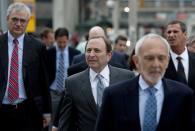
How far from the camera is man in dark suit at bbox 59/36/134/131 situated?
16.0 feet

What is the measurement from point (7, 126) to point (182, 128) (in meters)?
2.83

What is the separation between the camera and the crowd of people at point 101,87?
344 cm

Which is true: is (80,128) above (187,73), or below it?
below

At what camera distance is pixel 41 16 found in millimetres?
68125

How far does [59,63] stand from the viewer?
9016mm

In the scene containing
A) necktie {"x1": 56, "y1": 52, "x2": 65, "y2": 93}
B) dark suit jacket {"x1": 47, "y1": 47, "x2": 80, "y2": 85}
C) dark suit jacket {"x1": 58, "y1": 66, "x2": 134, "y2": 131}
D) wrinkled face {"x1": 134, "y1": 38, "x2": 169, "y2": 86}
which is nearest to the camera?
wrinkled face {"x1": 134, "y1": 38, "x2": 169, "y2": 86}

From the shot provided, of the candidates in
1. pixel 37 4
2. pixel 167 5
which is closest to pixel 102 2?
pixel 37 4

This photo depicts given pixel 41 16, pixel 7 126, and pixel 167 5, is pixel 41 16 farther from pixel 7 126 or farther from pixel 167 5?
pixel 7 126

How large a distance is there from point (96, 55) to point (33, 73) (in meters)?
1.11

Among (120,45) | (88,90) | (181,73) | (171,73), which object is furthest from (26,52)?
(120,45)

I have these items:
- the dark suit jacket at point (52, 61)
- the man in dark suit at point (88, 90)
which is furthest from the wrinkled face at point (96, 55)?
Result: the dark suit jacket at point (52, 61)

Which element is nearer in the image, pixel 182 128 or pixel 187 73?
pixel 182 128

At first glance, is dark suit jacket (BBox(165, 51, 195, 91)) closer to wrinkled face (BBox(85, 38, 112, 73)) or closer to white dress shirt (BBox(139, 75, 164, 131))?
wrinkled face (BBox(85, 38, 112, 73))

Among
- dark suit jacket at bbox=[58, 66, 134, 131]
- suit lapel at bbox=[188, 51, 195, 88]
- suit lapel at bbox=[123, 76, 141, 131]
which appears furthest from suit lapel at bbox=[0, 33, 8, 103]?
suit lapel at bbox=[123, 76, 141, 131]
